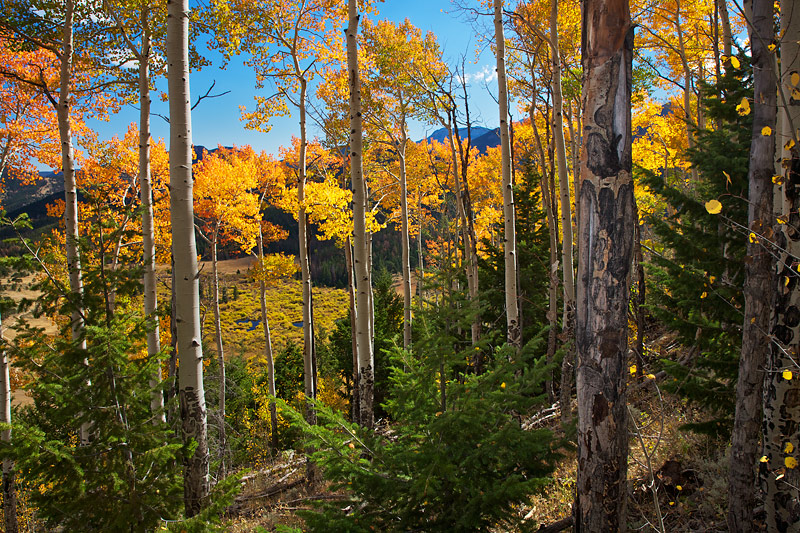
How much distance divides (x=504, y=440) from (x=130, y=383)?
7.92 feet

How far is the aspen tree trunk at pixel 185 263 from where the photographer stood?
3271 millimetres

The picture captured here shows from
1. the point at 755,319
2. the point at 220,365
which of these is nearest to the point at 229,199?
the point at 220,365

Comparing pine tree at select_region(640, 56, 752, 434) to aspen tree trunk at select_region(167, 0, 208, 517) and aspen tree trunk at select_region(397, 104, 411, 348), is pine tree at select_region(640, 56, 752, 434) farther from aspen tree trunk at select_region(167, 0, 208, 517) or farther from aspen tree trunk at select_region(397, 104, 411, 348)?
aspen tree trunk at select_region(397, 104, 411, 348)

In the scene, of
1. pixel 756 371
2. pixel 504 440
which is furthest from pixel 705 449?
pixel 504 440

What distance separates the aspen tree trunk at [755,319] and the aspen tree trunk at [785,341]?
0.14m

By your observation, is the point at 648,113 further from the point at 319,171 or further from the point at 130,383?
the point at 130,383

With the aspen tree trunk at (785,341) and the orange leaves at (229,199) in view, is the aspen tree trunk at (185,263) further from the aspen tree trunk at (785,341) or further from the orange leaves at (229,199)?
the orange leaves at (229,199)

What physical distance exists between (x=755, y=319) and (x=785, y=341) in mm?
260

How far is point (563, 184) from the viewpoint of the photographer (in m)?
5.52

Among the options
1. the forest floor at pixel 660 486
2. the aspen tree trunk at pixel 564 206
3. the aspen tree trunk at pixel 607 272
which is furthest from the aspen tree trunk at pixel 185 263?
the aspen tree trunk at pixel 564 206

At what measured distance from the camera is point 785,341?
2.17 meters

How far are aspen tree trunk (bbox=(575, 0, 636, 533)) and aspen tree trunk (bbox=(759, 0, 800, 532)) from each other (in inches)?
32.8

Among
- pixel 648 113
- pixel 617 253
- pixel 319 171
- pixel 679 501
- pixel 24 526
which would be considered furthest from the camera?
pixel 648 113

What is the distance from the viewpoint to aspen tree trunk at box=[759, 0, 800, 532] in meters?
2.10
